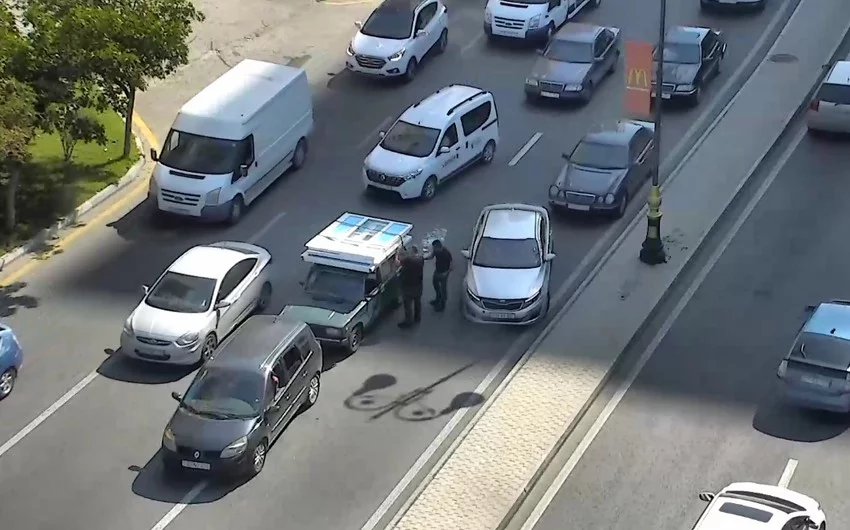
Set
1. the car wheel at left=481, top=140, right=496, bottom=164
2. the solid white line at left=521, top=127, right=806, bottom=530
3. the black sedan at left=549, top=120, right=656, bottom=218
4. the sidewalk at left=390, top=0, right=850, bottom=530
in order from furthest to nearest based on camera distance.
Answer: the car wheel at left=481, top=140, right=496, bottom=164, the black sedan at left=549, top=120, right=656, bottom=218, the solid white line at left=521, top=127, right=806, bottom=530, the sidewalk at left=390, top=0, right=850, bottom=530

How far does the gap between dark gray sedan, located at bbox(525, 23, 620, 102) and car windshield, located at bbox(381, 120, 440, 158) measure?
513 centimetres


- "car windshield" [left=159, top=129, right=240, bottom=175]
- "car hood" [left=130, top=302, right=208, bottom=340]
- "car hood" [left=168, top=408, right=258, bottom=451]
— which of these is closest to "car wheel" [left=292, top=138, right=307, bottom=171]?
"car windshield" [left=159, top=129, right=240, bottom=175]

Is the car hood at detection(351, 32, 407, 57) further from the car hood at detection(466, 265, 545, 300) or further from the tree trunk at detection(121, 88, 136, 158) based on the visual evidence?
the car hood at detection(466, 265, 545, 300)

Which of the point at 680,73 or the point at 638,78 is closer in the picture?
the point at 638,78

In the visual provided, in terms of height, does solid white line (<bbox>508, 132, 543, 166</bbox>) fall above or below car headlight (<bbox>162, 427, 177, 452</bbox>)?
below

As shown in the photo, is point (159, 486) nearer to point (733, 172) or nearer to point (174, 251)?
point (174, 251)

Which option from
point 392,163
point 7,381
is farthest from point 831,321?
point 7,381

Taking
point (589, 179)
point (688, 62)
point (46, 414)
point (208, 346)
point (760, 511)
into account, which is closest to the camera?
point (760, 511)

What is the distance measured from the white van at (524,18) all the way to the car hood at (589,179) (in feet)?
31.6

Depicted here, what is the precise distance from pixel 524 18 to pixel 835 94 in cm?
958

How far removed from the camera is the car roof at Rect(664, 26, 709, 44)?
36.9m

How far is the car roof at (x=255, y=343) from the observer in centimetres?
2294

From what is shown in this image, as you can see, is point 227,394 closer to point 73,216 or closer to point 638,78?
point 73,216

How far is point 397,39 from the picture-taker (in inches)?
1507
